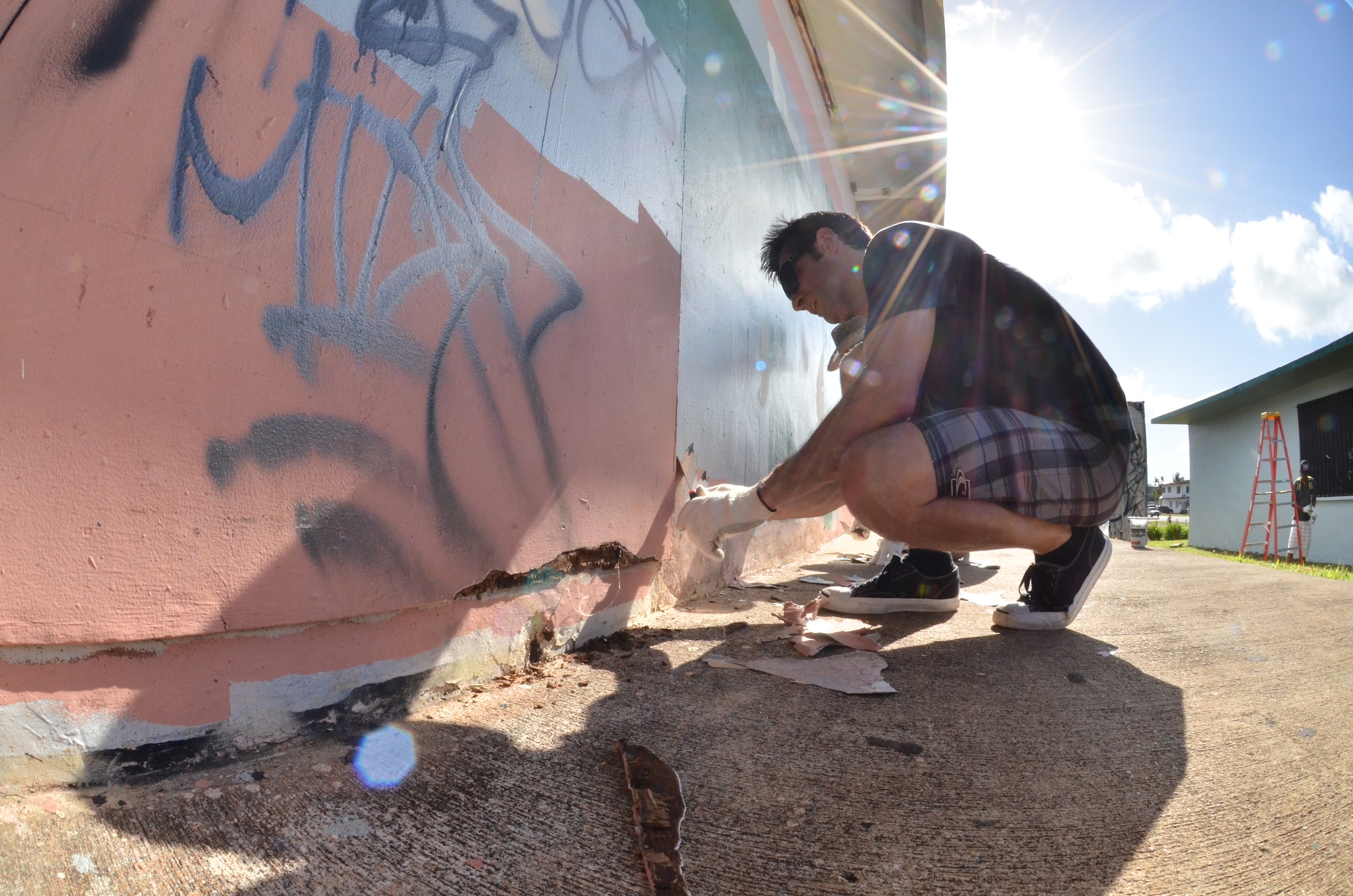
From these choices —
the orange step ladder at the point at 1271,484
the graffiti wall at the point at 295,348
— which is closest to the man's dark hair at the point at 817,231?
the graffiti wall at the point at 295,348

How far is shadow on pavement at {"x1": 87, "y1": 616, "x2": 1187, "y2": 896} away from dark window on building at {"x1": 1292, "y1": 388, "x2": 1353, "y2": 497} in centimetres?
1030

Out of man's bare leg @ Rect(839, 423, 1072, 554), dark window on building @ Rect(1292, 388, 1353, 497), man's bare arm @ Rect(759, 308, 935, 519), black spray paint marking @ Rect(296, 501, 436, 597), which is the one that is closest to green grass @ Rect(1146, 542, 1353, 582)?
dark window on building @ Rect(1292, 388, 1353, 497)

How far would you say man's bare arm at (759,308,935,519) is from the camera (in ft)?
5.32

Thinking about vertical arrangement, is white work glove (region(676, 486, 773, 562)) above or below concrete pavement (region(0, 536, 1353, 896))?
above

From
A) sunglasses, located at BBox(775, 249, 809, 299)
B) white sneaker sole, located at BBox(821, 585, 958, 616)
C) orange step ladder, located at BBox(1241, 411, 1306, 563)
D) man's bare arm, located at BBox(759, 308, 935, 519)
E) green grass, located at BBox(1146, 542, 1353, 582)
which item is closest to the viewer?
man's bare arm, located at BBox(759, 308, 935, 519)

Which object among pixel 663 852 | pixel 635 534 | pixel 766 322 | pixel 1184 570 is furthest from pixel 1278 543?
pixel 663 852

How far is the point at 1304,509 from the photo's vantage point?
8336 mm

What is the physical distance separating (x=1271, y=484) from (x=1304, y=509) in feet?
4.95

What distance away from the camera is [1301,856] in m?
0.71

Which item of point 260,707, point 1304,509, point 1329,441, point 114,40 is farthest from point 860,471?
point 1329,441

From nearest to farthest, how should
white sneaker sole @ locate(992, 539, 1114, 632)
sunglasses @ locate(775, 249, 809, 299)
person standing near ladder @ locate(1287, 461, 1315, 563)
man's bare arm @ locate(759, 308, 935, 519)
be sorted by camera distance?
man's bare arm @ locate(759, 308, 935, 519)
white sneaker sole @ locate(992, 539, 1114, 632)
sunglasses @ locate(775, 249, 809, 299)
person standing near ladder @ locate(1287, 461, 1315, 563)

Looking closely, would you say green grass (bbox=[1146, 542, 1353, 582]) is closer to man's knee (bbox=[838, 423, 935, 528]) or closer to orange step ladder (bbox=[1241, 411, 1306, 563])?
orange step ladder (bbox=[1241, 411, 1306, 563])

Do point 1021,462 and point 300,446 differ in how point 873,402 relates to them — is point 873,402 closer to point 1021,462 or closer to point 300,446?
point 1021,462

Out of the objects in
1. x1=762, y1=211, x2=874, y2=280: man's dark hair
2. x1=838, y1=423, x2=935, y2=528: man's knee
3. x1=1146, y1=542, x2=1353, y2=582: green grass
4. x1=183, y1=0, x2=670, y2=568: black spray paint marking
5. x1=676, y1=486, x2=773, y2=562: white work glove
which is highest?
x1=762, y1=211, x2=874, y2=280: man's dark hair
